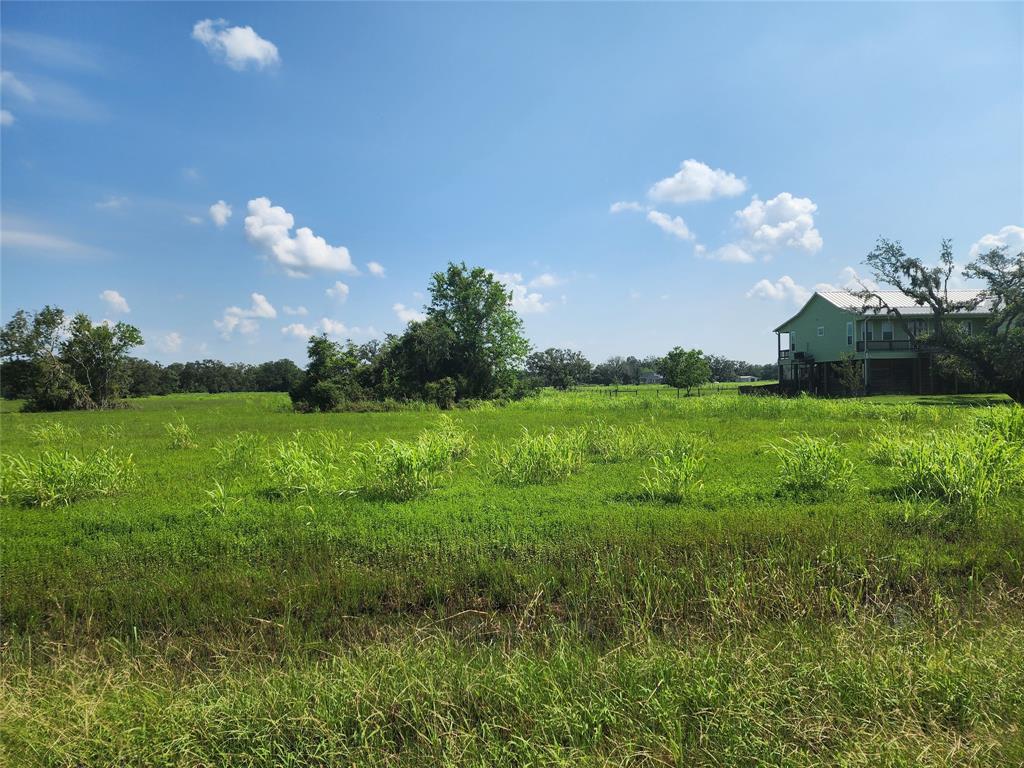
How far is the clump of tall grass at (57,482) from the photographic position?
797 cm

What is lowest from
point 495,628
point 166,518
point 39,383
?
point 495,628

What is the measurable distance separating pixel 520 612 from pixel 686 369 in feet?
131

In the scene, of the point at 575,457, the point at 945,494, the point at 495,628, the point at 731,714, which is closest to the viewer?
the point at 731,714

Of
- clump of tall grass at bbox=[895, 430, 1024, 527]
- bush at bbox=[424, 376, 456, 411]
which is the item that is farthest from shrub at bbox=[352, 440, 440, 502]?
bush at bbox=[424, 376, 456, 411]

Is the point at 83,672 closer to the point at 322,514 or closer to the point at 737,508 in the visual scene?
the point at 322,514

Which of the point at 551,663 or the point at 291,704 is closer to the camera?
the point at 291,704

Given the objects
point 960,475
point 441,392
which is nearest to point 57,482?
point 960,475

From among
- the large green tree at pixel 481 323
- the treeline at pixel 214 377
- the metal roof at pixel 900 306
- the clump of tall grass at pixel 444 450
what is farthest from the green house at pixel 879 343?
the treeline at pixel 214 377

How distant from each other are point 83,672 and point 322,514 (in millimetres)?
3268

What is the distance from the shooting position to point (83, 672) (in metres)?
4.02

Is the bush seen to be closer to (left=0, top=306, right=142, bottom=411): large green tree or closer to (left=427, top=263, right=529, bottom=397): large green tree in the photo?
(left=427, top=263, right=529, bottom=397): large green tree

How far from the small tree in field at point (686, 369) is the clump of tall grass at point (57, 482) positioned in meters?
38.7

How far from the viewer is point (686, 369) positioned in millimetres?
42344

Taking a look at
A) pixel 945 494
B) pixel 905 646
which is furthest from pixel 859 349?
pixel 905 646
